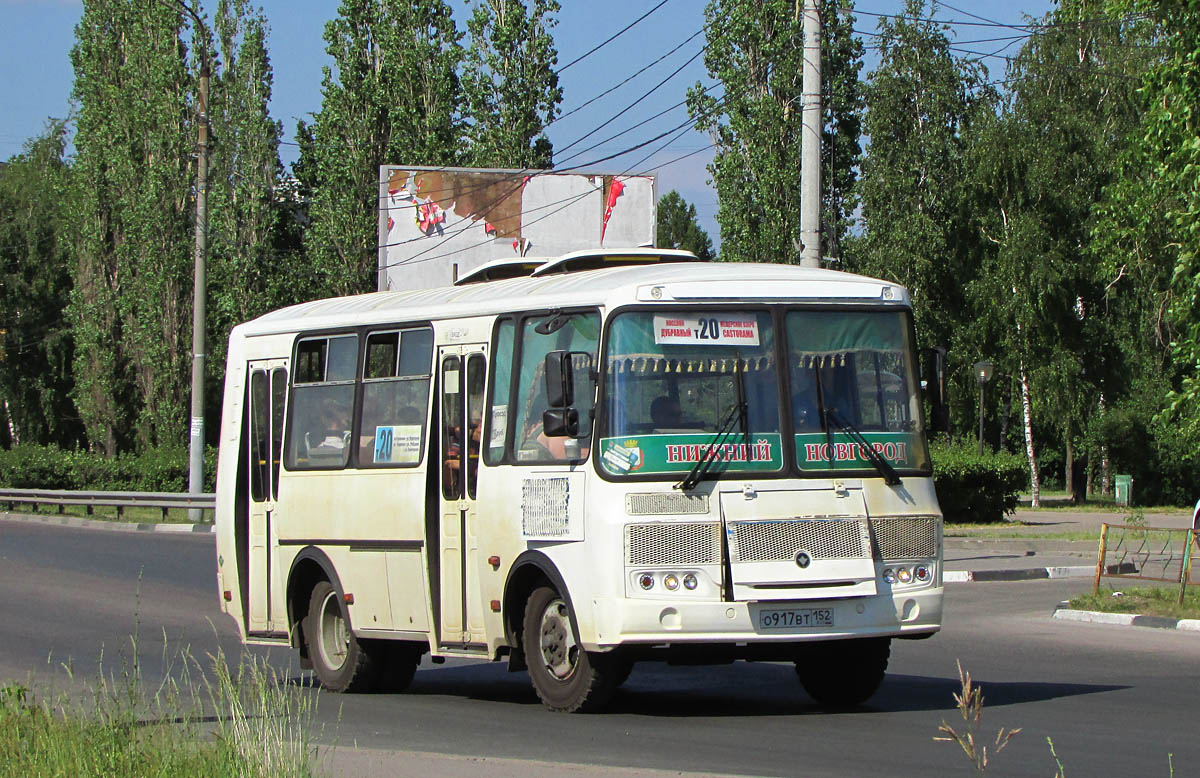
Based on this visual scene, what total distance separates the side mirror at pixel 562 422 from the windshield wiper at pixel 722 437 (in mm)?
767

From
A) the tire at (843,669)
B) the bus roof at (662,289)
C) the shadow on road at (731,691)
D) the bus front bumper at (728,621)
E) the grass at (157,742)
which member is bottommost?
the shadow on road at (731,691)

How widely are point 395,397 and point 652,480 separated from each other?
10.1 feet

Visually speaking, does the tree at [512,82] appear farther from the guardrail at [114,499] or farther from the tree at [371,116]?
the guardrail at [114,499]

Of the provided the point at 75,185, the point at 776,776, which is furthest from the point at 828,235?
the point at 776,776

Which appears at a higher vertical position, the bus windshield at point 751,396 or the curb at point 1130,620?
the bus windshield at point 751,396

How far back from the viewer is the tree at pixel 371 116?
47469mm

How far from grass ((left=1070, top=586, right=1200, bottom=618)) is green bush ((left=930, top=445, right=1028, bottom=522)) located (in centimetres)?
1474

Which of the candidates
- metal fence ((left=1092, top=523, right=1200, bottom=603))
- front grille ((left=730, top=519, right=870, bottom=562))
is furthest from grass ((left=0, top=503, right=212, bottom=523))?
front grille ((left=730, top=519, right=870, bottom=562))

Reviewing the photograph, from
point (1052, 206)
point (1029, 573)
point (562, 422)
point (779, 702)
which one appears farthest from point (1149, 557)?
point (1052, 206)

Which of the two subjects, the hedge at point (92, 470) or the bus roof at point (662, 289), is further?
the hedge at point (92, 470)

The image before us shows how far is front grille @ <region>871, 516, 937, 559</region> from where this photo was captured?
10.3m

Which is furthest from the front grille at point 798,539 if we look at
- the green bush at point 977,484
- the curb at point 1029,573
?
the green bush at point 977,484

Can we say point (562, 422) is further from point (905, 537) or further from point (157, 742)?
point (157, 742)

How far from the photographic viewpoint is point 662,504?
9.93 m
